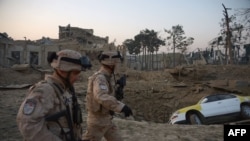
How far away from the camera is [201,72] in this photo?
21.4 metres

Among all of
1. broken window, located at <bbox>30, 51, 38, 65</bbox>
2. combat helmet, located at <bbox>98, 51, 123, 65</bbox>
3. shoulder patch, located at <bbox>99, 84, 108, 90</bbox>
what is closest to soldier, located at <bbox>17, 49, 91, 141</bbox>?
shoulder patch, located at <bbox>99, 84, 108, 90</bbox>

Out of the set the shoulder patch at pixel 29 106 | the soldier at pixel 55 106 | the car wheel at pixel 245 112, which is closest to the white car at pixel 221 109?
the car wheel at pixel 245 112

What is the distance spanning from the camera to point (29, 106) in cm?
229

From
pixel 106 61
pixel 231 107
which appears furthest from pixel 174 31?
pixel 106 61

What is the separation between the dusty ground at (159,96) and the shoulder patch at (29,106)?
4684 millimetres

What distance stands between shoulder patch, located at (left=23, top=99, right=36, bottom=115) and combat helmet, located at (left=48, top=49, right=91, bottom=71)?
0.37 meters

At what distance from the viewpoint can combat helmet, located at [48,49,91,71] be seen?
2568 mm

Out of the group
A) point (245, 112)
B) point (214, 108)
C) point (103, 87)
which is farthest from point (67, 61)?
point (245, 112)

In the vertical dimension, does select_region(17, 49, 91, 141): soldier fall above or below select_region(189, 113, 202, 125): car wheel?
above

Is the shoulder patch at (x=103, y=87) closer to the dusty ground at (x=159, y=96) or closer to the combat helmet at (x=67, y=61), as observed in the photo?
the combat helmet at (x=67, y=61)

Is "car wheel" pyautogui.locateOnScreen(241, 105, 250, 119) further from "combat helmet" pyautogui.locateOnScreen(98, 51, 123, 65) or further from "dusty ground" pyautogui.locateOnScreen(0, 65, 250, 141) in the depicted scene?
"combat helmet" pyautogui.locateOnScreen(98, 51, 123, 65)

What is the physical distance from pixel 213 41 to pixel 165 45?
8946 mm

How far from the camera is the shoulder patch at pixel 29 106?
2272 millimetres

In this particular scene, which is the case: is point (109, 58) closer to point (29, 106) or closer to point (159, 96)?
point (29, 106)
